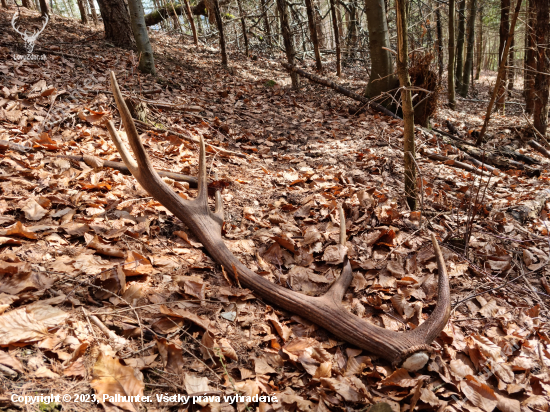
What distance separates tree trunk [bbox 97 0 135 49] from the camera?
721cm

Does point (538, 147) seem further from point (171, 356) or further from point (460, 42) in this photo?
point (460, 42)

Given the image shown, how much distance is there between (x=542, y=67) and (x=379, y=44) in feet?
14.8

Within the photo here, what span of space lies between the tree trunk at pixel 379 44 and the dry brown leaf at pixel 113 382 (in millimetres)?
6564

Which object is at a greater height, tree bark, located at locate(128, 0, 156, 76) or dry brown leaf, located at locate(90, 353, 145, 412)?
tree bark, located at locate(128, 0, 156, 76)

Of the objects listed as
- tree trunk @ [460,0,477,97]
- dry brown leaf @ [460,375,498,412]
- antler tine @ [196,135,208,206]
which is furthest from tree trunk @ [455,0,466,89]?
dry brown leaf @ [460,375,498,412]

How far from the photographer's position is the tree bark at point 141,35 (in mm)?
5598

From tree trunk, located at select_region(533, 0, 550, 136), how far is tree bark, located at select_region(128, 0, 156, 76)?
7965mm

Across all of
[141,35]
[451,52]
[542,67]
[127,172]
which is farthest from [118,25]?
[542,67]

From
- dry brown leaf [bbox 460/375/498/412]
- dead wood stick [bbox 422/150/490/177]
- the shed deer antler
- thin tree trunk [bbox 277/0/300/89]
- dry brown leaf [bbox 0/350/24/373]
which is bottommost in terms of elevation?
dead wood stick [bbox 422/150/490/177]

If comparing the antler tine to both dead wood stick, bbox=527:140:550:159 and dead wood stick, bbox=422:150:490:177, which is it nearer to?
dead wood stick, bbox=422:150:490:177

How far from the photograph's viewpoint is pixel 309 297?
1961 mm

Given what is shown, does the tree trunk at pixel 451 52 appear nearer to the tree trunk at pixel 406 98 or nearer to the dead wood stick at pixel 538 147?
the dead wood stick at pixel 538 147

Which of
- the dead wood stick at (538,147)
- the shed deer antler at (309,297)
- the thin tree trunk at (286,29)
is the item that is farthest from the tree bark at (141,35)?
the dead wood stick at (538,147)

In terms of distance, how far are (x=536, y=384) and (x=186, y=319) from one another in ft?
5.99
